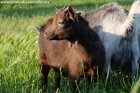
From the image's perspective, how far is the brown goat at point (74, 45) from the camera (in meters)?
8.55

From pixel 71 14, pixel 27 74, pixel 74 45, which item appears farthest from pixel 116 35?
pixel 27 74

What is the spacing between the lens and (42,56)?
10047mm

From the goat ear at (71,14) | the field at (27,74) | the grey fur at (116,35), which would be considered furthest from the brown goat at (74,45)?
the grey fur at (116,35)

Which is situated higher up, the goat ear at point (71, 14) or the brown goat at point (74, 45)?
the goat ear at point (71, 14)

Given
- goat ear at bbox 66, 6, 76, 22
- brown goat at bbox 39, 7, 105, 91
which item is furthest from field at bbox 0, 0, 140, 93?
goat ear at bbox 66, 6, 76, 22

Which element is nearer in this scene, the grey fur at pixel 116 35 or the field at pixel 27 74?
the field at pixel 27 74

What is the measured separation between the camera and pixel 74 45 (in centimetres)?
903

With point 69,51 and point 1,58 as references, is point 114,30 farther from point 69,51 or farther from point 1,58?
point 1,58

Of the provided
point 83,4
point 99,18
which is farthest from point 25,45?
point 83,4

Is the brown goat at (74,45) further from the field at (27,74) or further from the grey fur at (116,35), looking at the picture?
the grey fur at (116,35)

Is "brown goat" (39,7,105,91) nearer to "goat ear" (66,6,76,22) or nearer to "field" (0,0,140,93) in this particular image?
"goat ear" (66,6,76,22)

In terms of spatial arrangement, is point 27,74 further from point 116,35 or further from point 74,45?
point 116,35

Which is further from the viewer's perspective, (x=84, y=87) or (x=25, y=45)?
(x=25, y=45)

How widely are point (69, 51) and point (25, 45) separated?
1.62 metres
